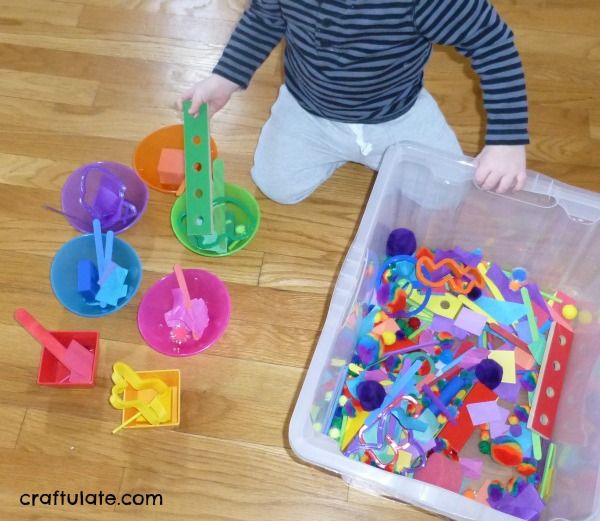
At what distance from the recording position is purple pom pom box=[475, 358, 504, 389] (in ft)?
3.00

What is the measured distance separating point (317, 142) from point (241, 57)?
0.61 ft

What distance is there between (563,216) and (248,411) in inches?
20.4

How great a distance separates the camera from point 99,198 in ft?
3.58

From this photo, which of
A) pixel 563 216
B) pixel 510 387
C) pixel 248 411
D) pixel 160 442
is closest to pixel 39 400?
pixel 160 442

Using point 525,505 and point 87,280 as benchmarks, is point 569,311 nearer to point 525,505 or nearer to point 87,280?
point 525,505

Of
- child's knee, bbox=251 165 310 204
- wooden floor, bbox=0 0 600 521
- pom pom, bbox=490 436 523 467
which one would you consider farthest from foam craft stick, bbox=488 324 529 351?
child's knee, bbox=251 165 310 204

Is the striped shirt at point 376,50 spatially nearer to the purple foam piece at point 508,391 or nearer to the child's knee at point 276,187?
the child's knee at point 276,187

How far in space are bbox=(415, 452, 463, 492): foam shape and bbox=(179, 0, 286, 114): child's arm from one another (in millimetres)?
582

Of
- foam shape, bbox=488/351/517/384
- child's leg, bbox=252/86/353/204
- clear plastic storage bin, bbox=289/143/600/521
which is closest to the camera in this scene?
clear plastic storage bin, bbox=289/143/600/521

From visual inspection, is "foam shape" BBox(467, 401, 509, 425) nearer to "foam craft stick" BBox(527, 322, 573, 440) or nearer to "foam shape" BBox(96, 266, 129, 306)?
"foam craft stick" BBox(527, 322, 573, 440)

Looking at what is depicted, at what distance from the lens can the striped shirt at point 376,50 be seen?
0.79 meters

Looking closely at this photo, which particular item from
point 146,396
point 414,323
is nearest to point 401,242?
point 414,323

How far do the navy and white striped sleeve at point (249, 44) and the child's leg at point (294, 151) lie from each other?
12 cm

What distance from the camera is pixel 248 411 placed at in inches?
38.4
